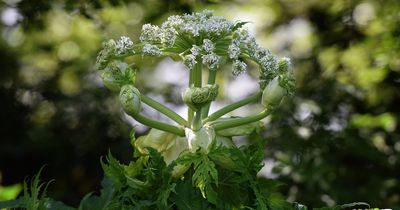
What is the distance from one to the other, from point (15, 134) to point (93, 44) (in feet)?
1.77

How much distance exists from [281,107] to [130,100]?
1.61m

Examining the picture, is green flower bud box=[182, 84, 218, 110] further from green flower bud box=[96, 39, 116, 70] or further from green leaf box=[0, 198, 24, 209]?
green leaf box=[0, 198, 24, 209]

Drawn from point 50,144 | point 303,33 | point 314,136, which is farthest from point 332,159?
point 50,144

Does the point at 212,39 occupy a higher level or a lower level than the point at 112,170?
higher

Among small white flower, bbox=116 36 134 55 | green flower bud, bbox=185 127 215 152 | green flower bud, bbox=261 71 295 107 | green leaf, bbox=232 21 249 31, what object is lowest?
green flower bud, bbox=185 127 215 152

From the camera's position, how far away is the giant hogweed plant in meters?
1.05

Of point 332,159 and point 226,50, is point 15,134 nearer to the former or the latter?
point 332,159

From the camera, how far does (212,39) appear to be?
1095mm

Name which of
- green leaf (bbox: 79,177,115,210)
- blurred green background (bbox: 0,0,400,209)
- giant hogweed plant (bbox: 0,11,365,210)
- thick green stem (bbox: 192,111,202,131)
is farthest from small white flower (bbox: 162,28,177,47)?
blurred green background (bbox: 0,0,400,209)

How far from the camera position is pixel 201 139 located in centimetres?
108

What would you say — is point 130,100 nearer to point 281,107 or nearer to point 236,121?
point 236,121

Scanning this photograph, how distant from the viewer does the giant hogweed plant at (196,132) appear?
1050 millimetres

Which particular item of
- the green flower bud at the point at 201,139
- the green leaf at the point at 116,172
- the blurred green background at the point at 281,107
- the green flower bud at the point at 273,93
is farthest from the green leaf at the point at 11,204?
the blurred green background at the point at 281,107

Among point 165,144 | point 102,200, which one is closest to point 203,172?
point 165,144
